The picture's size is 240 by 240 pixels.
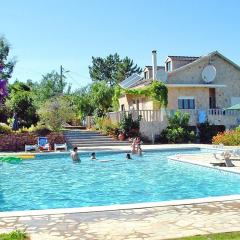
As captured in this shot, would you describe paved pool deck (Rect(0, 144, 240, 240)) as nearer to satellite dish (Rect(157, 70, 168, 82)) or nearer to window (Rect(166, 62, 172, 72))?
satellite dish (Rect(157, 70, 168, 82))

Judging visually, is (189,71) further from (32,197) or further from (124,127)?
(32,197)

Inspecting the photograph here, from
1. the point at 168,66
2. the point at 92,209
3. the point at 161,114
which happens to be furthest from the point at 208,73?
the point at 92,209

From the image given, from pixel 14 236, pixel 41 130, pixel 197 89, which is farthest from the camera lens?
pixel 197 89

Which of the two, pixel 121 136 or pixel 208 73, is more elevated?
pixel 208 73

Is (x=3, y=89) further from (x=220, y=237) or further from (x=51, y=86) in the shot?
(x=51, y=86)

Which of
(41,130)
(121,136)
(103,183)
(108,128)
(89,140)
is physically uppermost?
(108,128)

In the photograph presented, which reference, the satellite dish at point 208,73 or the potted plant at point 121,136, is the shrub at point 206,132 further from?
the potted plant at point 121,136

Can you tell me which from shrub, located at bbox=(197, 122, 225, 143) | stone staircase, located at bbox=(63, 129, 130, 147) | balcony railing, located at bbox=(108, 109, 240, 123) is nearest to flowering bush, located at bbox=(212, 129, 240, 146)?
shrub, located at bbox=(197, 122, 225, 143)

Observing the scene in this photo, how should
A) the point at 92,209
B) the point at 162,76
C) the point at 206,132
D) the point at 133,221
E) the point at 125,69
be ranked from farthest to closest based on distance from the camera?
the point at 125,69 → the point at 162,76 → the point at 206,132 → the point at 92,209 → the point at 133,221

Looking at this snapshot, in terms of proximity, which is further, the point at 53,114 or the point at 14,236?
the point at 53,114

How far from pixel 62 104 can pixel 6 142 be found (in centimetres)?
828

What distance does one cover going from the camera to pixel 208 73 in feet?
128

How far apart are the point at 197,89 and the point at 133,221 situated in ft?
103

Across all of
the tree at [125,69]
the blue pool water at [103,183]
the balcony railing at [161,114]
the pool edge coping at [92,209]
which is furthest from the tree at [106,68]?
the pool edge coping at [92,209]
